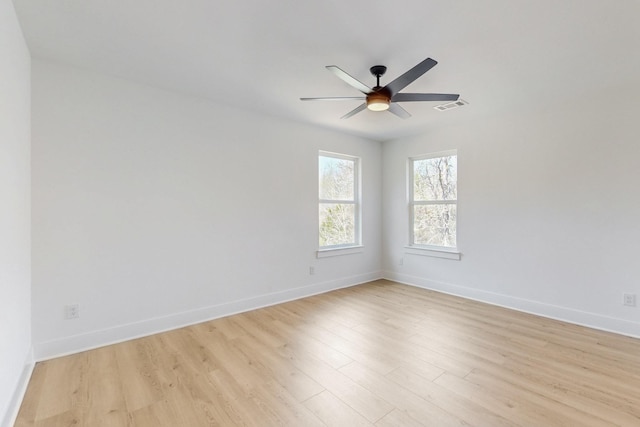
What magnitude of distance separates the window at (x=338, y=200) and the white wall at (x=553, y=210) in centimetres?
127

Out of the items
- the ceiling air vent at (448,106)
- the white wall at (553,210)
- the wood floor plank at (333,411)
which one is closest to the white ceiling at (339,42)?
the ceiling air vent at (448,106)

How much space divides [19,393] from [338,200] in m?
3.77

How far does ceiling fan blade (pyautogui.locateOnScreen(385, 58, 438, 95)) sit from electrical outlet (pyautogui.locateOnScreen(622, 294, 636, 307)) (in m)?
3.04

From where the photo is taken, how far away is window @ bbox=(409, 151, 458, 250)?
4.29 meters

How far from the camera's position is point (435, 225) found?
4484mm

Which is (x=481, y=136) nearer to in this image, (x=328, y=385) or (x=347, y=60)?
(x=347, y=60)

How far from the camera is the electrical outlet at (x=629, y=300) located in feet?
9.27

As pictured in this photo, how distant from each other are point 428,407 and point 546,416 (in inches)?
26.2

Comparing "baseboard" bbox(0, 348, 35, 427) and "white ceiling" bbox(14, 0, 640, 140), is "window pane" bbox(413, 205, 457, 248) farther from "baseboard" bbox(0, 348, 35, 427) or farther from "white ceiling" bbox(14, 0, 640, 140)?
"baseboard" bbox(0, 348, 35, 427)

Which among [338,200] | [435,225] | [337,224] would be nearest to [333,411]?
[337,224]

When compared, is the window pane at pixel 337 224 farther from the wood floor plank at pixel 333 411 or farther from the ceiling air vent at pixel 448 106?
the wood floor plank at pixel 333 411

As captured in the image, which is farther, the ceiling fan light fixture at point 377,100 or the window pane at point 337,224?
the window pane at point 337,224

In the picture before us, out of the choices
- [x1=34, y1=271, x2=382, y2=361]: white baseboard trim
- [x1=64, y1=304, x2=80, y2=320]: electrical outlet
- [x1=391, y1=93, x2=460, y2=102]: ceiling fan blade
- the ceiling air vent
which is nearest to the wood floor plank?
[x1=34, y1=271, x2=382, y2=361]: white baseboard trim

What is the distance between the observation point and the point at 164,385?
202 cm
